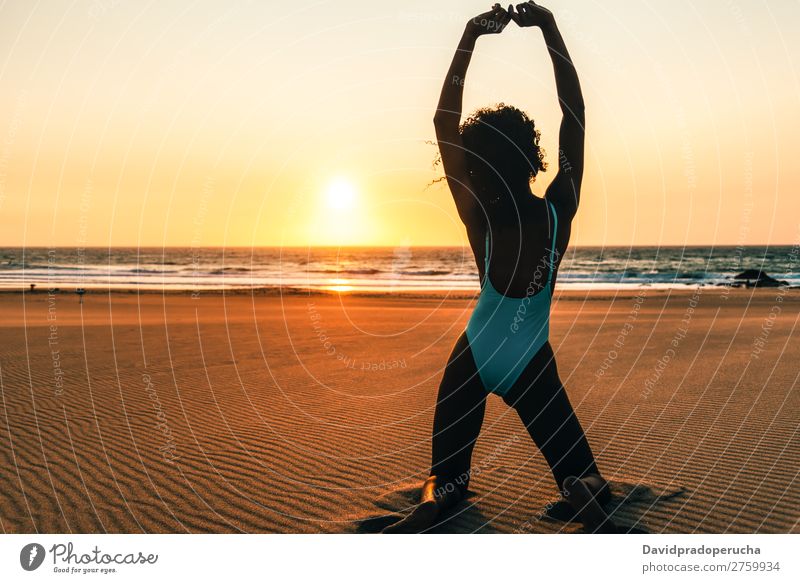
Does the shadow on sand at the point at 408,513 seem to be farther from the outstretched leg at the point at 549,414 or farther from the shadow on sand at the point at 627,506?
the outstretched leg at the point at 549,414

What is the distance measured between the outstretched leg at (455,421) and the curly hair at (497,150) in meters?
0.98

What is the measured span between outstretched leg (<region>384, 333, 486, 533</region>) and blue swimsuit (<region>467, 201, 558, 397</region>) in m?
0.15

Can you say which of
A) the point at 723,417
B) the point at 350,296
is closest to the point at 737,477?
the point at 723,417

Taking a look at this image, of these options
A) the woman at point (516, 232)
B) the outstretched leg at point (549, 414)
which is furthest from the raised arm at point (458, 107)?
the outstretched leg at point (549, 414)

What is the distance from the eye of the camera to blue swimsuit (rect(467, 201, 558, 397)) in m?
4.65

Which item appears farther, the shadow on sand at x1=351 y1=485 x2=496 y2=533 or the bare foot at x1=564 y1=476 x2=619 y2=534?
the shadow on sand at x1=351 y1=485 x2=496 y2=533

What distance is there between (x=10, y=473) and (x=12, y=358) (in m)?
8.14

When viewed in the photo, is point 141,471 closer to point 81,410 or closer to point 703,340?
point 81,410

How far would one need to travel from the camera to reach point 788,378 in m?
10.6

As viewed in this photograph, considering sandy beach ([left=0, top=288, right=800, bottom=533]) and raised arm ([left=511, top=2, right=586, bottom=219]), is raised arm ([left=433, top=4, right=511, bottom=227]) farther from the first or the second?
sandy beach ([left=0, top=288, right=800, bottom=533])
